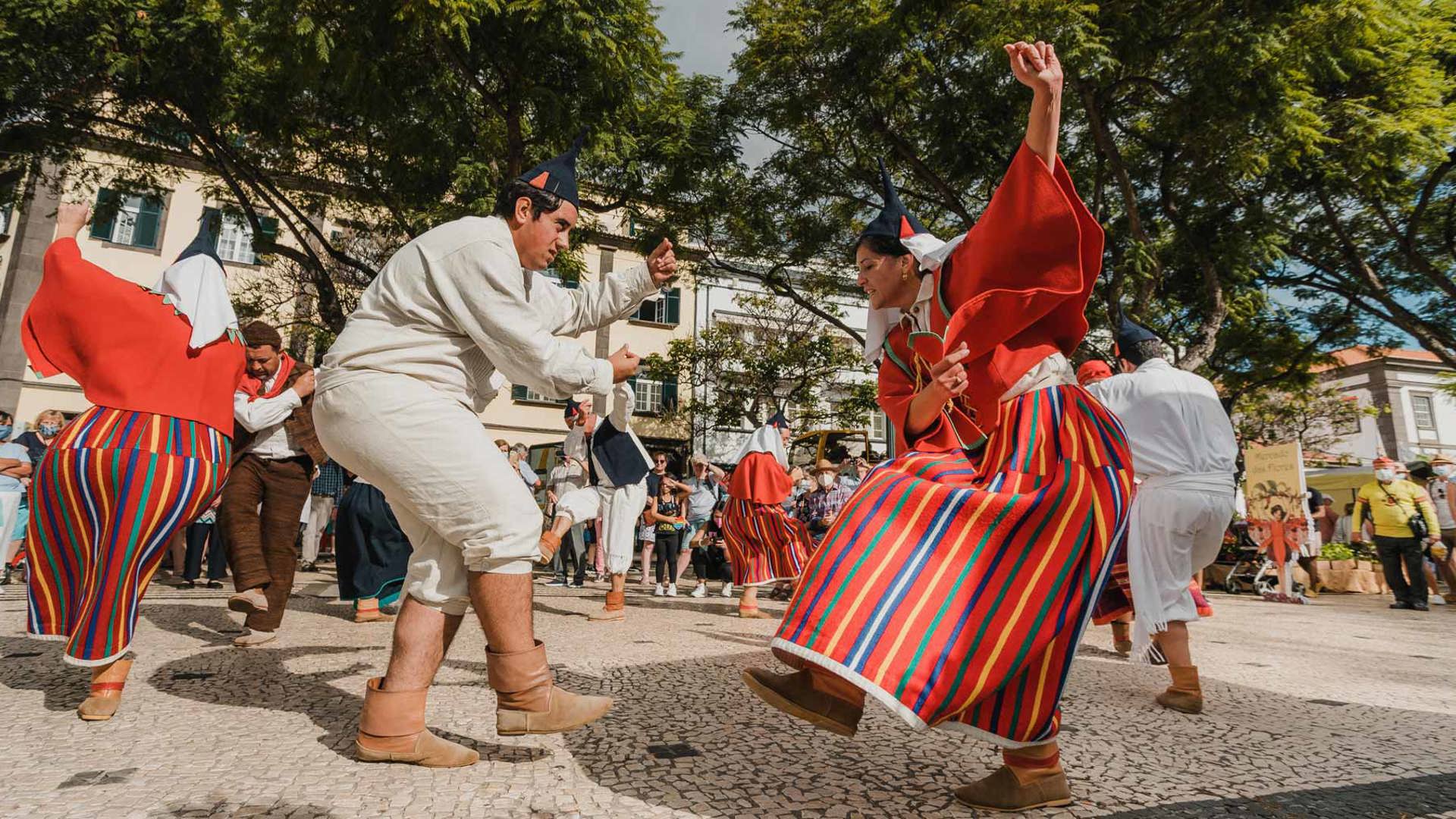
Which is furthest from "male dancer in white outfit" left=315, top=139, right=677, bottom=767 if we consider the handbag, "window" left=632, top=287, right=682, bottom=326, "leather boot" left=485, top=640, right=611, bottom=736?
"window" left=632, top=287, right=682, bottom=326

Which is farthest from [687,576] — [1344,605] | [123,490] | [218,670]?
[123,490]

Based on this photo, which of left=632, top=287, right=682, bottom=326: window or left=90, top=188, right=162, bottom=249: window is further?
left=632, top=287, right=682, bottom=326: window

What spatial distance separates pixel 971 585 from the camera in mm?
1865

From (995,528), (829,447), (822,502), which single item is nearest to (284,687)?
(995,528)

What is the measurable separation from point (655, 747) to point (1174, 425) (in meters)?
3.08

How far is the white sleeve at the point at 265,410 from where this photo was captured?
12.4ft

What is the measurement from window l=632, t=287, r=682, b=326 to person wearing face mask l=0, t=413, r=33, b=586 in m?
21.3

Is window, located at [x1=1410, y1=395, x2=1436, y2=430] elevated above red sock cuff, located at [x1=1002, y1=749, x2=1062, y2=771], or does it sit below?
above

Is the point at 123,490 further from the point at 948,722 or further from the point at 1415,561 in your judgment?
the point at 1415,561

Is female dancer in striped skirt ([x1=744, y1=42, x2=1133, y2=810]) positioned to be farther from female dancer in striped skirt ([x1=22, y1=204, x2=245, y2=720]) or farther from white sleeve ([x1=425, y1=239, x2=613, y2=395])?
female dancer in striped skirt ([x1=22, y1=204, x2=245, y2=720])

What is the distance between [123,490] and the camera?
2.91m

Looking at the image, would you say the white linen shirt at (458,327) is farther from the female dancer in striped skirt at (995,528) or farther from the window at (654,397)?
the window at (654,397)

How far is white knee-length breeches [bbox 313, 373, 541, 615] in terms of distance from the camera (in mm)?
2270

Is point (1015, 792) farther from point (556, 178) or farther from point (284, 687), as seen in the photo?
point (284, 687)
